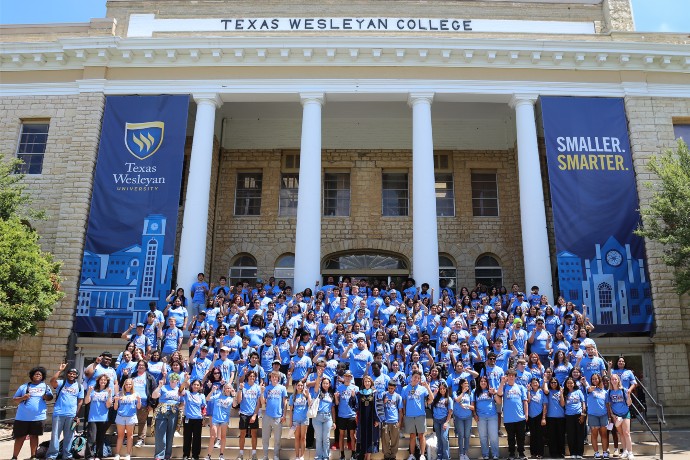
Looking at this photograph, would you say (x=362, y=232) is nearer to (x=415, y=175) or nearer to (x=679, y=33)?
(x=415, y=175)

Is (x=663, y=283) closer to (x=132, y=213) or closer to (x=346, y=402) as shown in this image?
(x=346, y=402)

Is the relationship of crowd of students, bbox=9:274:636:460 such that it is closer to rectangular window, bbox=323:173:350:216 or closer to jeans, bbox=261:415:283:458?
jeans, bbox=261:415:283:458

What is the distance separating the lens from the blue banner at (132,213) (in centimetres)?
1527

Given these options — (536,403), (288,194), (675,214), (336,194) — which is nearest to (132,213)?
(288,194)

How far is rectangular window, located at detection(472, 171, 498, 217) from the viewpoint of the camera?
21094 millimetres

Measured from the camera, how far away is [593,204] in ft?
52.3

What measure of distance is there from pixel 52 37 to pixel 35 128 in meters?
3.14

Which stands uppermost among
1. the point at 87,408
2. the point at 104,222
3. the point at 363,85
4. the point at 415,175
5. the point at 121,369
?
the point at 363,85

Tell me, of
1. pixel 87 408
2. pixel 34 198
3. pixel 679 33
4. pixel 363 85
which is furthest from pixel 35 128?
pixel 679 33

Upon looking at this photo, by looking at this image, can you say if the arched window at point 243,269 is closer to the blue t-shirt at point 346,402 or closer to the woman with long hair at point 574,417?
the blue t-shirt at point 346,402

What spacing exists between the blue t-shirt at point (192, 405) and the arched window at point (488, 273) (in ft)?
42.8

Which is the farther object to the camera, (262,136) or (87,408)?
(262,136)

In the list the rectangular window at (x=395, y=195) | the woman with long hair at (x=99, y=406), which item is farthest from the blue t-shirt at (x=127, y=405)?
the rectangular window at (x=395, y=195)

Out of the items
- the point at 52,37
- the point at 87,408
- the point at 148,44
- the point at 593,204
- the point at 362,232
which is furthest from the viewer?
the point at 362,232
